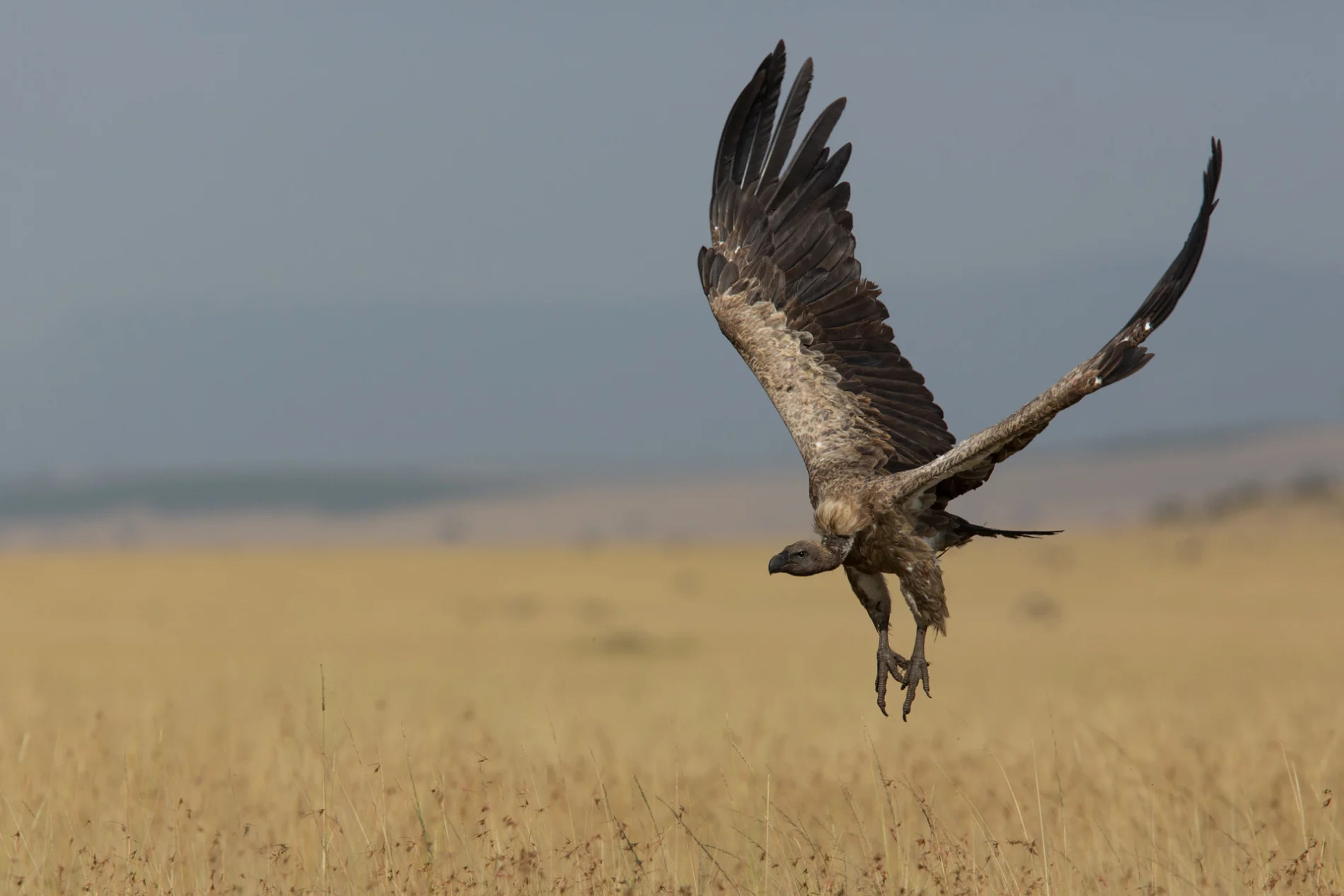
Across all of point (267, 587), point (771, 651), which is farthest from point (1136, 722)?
point (267, 587)

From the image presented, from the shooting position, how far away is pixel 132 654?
71.4 ft

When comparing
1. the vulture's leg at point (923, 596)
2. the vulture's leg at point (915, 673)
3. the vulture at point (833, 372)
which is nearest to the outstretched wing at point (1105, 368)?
the vulture at point (833, 372)

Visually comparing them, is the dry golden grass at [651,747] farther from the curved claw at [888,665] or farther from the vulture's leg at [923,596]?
the vulture's leg at [923,596]

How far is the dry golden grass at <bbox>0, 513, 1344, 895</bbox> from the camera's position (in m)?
6.68

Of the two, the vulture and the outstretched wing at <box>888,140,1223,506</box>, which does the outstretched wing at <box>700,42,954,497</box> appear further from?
the outstretched wing at <box>888,140,1223,506</box>

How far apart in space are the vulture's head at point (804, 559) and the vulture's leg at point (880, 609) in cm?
41

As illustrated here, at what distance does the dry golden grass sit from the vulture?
110 cm

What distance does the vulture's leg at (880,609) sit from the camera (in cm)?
774

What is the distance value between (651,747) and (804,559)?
17.2 ft

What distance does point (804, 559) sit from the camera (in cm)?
748

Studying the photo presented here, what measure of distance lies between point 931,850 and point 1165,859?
1.51 metres

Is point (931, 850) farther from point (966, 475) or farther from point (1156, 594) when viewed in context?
point (1156, 594)

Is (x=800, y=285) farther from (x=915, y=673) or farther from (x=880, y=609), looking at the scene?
(x=915, y=673)

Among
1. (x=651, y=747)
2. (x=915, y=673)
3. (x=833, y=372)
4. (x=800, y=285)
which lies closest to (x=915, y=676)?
(x=915, y=673)
